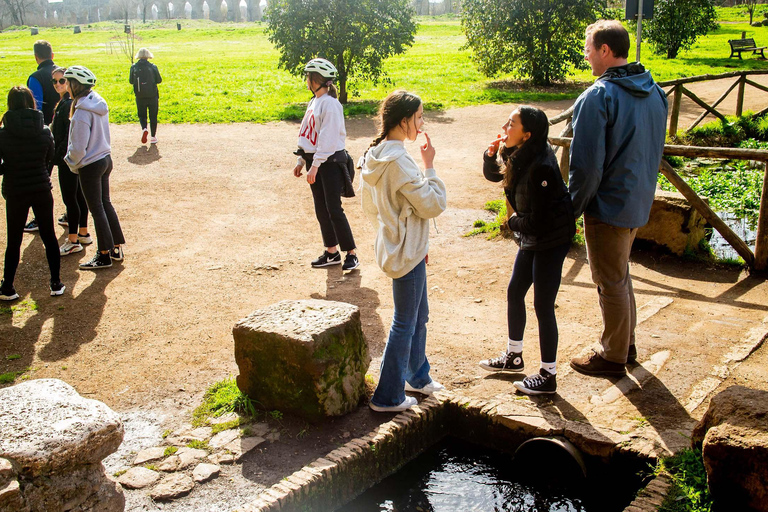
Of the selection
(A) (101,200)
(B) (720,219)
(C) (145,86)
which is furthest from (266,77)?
(B) (720,219)

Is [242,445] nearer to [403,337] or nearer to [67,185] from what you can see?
[403,337]

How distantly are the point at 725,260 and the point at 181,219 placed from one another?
6010 mm

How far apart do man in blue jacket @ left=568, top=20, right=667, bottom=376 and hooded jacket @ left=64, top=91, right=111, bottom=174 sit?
4.49m

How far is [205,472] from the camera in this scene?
11.9ft

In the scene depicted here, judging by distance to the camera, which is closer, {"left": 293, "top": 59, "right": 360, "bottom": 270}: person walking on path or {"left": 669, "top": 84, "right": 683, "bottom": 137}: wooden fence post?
{"left": 293, "top": 59, "right": 360, "bottom": 270}: person walking on path

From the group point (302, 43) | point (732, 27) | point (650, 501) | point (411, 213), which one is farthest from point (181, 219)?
point (732, 27)

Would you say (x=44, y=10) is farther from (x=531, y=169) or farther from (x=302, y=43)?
(x=531, y=169)

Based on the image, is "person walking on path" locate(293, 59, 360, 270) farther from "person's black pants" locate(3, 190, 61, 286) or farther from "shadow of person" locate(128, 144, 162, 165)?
"shadow of person" locate(128, 144, 162, 165)

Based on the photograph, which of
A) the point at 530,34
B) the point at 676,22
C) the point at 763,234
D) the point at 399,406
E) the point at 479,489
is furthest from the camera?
the point at 676,22

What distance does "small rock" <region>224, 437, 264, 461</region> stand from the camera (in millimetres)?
3822

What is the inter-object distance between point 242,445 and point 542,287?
191 centimetres

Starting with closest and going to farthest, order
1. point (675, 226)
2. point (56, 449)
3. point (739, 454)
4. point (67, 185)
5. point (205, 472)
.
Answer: point (56, 449)
point (739, 454)
point (205, 472)
point (675, 226)
point (67, 185)

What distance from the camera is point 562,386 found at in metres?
4.35

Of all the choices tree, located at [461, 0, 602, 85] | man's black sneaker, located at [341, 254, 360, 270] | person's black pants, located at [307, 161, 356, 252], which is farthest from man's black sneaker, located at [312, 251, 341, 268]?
tree, located at [461, 0, 602, 85]
